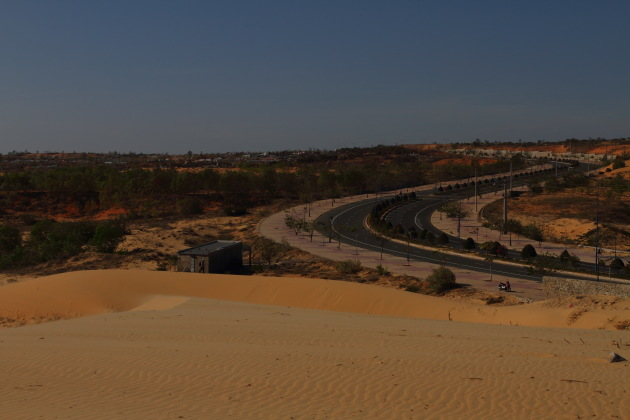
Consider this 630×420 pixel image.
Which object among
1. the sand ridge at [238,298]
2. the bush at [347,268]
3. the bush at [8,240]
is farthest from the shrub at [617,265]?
the bush at [8,240]

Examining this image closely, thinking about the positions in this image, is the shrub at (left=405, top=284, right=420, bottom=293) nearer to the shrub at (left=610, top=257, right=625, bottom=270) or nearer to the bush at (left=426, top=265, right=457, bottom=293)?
the bush at (left=426, top=265, right=457, bottom=293)

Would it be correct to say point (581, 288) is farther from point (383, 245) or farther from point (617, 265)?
point (383, 245)

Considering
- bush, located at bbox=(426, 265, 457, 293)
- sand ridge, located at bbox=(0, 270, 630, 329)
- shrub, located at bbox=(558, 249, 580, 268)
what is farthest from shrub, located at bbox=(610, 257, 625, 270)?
sand ridge, located at bbox=(0, 270, 630, 329)

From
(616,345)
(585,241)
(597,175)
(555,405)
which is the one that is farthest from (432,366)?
(597,175)

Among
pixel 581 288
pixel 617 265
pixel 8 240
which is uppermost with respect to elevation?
pixel 8 240

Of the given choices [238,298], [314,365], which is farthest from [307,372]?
[238,298]

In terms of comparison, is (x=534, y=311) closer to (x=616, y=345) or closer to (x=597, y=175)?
(x=616, y=345)

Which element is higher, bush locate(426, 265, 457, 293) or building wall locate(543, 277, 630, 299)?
building wall locate(543, 277, 630, 299)

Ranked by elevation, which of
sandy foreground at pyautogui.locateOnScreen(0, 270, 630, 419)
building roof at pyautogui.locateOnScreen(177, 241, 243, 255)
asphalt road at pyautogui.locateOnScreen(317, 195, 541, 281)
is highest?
sandy foreground at pyautogui.locateOnScreen(0, 270, 630, 419)
